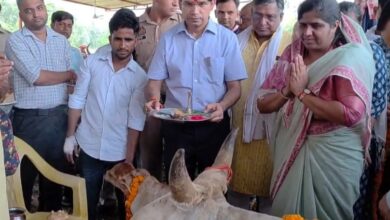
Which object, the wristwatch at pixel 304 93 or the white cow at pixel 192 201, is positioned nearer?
the white cow at pixel 192 201

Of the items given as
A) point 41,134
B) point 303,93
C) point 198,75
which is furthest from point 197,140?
point 41,134

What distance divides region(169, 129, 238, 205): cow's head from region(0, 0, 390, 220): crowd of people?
0.72m

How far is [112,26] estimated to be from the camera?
322cm

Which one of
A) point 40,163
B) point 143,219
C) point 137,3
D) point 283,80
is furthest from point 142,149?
point 137,3

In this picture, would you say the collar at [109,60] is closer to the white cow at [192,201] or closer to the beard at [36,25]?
the beard at [36,25]

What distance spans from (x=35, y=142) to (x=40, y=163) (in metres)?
0.57

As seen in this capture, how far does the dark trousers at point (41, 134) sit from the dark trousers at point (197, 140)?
0.88 meters

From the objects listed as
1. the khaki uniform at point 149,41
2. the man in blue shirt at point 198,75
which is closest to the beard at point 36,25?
the khaki uniform at point 149,41

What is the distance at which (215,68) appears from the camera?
3096 millimetres

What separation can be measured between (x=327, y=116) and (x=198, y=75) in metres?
1.06

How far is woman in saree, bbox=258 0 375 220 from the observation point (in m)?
2.31

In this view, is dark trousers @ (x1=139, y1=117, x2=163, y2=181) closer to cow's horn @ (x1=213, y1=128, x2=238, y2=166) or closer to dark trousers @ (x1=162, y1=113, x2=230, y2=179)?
dark trousers @ (x1=162, y1=113, x2=230, y2=179)

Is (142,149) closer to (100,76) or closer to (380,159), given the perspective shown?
(100,76)

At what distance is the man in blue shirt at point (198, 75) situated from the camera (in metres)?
3.10
